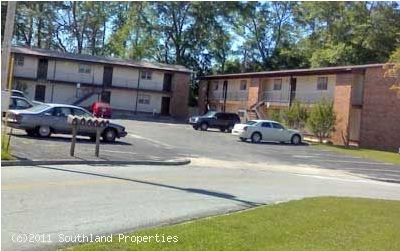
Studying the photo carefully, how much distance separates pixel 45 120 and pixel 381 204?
1555cm

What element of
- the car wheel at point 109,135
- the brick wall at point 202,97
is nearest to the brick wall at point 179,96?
the brick wall at point 202,97

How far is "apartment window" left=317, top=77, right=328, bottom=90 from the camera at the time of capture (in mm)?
46287

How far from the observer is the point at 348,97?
41781 millimetres

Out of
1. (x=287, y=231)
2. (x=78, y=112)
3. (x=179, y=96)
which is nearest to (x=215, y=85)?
(x=179, y=96)

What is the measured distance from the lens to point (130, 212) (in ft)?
31.3

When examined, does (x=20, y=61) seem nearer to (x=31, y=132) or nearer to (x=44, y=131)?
(x=31, y=132)

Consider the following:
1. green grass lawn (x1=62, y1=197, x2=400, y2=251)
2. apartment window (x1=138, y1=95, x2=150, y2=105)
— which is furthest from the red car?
green grass lawn (x1=62, y1=197, x2=400, y2=251)

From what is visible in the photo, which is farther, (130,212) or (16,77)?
(16,77)

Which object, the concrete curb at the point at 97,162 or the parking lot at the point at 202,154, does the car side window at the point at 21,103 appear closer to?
the parking lot at the point at 202,154

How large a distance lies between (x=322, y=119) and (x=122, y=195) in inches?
1232

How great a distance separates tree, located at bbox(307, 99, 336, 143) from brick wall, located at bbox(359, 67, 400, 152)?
2229 mm

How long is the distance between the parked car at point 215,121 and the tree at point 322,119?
7889mm

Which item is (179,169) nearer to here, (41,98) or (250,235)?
(250,235)

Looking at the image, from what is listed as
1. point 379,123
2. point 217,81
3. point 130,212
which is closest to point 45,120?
point 130,212
